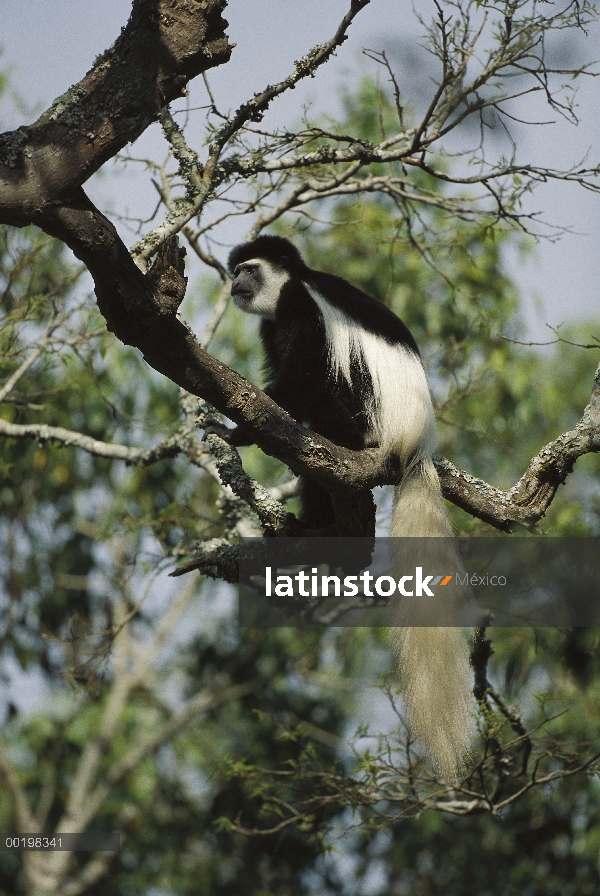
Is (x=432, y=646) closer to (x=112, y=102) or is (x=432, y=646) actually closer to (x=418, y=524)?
(x=418, y=524)

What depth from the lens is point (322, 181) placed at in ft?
10.8

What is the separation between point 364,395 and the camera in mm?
3145

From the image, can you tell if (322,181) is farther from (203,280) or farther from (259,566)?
(203,280)

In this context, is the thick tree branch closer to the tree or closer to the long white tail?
the tree

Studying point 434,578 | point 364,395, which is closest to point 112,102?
point 364,395

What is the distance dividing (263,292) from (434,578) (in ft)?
4.79

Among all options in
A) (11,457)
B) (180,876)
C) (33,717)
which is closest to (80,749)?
(33,717)

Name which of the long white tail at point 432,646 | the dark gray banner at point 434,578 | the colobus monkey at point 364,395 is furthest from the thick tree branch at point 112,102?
the dark gray banner at point 434,578

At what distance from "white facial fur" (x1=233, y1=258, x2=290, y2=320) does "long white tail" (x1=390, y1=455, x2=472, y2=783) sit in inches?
41.1

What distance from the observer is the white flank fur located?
247cm

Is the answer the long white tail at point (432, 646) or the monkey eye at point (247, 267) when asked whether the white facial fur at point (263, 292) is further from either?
the long white tail at point (432, 646)

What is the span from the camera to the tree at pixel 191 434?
1855 mm

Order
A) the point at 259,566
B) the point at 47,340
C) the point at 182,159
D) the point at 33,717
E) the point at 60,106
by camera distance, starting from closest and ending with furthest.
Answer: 1. the point at 60,106
2. the point at 182,159
3. the point at 259,566
4. the point at 47,340
5. the point at 33,717

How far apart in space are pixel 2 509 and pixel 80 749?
231 cm
